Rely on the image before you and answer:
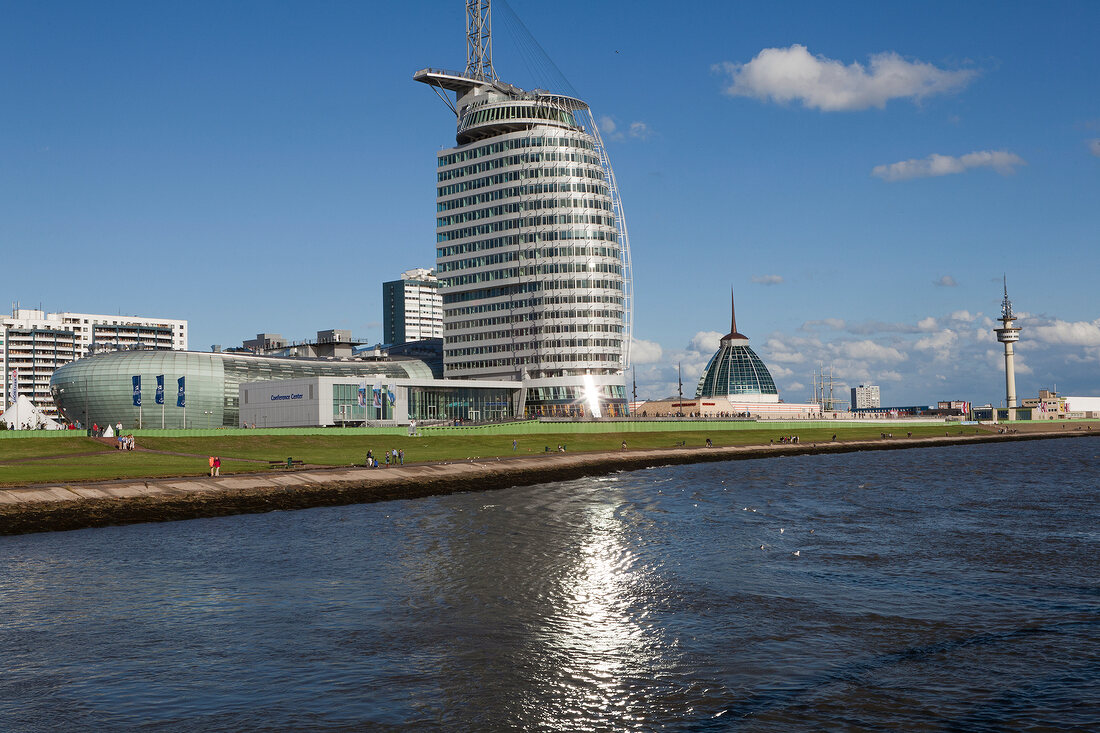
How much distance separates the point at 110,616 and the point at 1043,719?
85.2ft

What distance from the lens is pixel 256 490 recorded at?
221 ft

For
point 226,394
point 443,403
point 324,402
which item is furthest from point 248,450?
point 443,403

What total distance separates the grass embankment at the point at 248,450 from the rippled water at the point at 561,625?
2575 centimetres

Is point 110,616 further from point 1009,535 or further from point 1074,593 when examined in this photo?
point 1009,535

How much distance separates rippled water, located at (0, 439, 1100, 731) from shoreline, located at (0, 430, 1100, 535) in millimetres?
5697

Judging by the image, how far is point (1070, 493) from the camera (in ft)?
214

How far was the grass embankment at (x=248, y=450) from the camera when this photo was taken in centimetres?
7456

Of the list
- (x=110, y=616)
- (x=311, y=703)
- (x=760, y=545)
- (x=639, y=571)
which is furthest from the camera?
(x=760, y=545)

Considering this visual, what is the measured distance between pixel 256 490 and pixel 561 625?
45.2m

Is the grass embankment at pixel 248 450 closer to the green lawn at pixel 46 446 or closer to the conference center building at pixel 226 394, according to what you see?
the green lawn at pixel 46 446

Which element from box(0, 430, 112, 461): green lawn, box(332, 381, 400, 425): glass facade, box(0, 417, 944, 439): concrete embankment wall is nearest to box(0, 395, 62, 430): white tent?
box(0, 417, 944, 439): concrete embankment wall

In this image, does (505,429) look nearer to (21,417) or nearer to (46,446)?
(46,446)

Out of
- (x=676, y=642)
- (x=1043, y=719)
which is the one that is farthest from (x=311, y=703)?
(x=1043, y=719)

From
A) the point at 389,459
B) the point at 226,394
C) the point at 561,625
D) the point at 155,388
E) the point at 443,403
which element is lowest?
the point at 561,625
